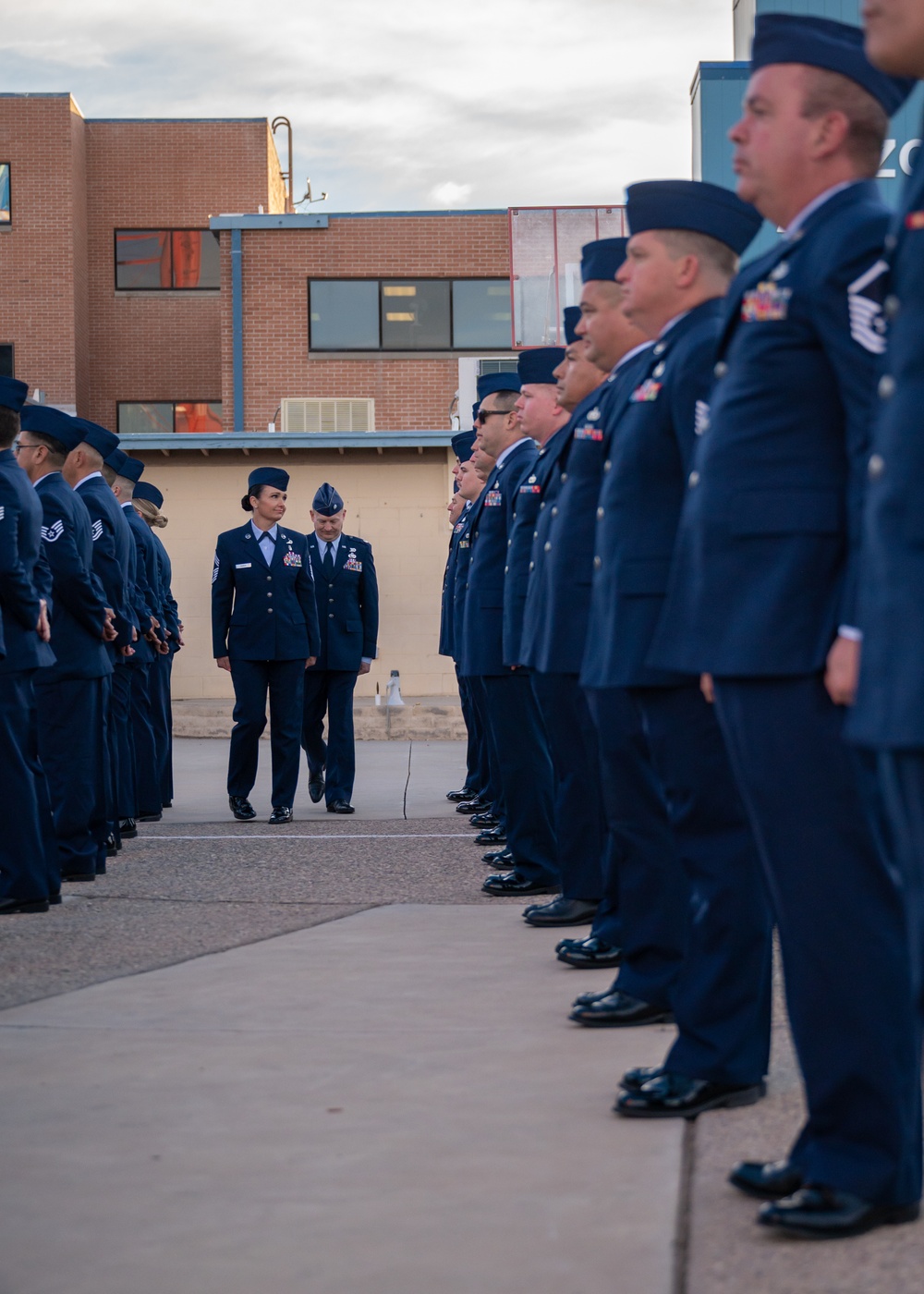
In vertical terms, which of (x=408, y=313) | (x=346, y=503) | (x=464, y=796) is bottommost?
(x=464, y=796)

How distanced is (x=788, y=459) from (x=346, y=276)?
1052 inches

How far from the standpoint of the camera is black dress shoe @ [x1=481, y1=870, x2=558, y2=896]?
7.05m

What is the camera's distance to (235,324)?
93.5 feet

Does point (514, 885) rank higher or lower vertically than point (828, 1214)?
lower

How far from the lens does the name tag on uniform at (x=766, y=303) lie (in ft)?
9.59

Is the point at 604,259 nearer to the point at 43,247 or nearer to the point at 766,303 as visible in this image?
the point at 766,303

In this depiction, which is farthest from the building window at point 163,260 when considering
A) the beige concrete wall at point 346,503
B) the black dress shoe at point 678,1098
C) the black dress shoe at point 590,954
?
the black dress shoe at point 678,1098

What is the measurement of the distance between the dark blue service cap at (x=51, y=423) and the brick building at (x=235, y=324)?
1234 cm

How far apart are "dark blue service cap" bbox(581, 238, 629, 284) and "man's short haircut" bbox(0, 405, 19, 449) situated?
264cm

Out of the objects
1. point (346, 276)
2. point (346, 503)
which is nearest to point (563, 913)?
point (346, 503)

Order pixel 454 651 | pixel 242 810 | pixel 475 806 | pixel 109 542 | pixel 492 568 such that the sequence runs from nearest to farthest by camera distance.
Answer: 1. pixel 492 568
2. pixel 109 542
3. pixel 242 810
4. pixel 475 806
5. pixel 454 651

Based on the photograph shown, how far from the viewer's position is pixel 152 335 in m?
32.0

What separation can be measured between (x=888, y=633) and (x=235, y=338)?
27284 millimetres

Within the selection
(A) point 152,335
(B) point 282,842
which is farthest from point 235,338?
(B) point 282,842
